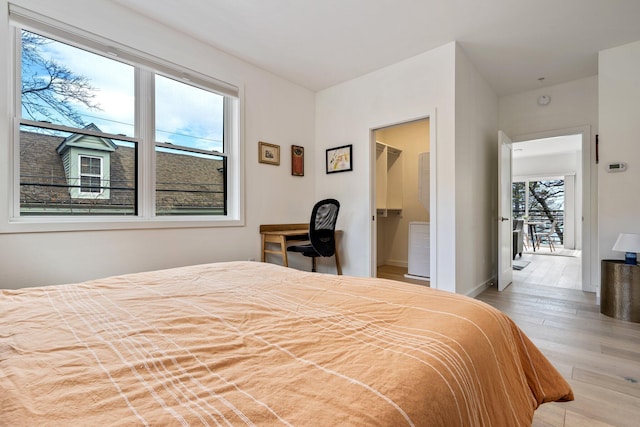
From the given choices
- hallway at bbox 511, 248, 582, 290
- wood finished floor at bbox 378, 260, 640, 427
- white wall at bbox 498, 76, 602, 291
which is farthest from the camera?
hallway at bbox 511, 248, 582, 290

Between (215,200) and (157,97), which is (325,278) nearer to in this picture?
(215,200)

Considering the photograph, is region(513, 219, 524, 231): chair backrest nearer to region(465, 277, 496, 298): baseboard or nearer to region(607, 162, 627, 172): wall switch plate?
region(465, 277, 496, 298): baseboard

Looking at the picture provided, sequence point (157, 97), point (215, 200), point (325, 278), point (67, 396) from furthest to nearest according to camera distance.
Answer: point (215, 200) < point (157, 97) < point (325, 278) < point (67, 396)

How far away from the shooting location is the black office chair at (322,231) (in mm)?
3434

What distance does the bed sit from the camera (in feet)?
1.61

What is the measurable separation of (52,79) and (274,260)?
273cm

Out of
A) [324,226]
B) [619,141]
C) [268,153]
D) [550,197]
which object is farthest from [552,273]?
[550,197]

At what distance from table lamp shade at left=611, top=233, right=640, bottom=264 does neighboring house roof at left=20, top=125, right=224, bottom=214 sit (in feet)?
13.2

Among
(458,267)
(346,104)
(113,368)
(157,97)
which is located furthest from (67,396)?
(346,104)

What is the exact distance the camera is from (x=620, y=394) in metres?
1.60

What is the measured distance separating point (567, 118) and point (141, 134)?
516cm

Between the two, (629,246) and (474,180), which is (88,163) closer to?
(474,180)

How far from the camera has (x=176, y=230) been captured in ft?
9.51

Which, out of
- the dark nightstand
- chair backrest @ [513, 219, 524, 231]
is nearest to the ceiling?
the dark nightstand
